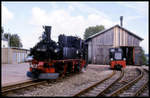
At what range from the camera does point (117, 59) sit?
23812mm

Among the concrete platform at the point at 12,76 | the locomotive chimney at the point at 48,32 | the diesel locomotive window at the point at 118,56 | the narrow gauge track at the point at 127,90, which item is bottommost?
the narrow gauge track at the point at 127,90

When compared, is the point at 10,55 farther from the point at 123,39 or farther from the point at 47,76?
the point at 47,76

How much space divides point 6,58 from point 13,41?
36.5m

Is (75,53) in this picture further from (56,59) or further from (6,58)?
(6,58)

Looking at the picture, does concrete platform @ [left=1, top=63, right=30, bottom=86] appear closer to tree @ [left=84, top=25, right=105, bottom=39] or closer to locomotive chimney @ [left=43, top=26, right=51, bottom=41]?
locomotive chimney @ [left=43, top=26, right=51, bottom=41]

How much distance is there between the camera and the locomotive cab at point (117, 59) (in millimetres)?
23252

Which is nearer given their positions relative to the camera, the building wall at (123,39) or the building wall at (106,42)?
the building wall at (123,39)

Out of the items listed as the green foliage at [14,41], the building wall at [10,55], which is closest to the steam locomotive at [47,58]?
the building wall at [10,55]

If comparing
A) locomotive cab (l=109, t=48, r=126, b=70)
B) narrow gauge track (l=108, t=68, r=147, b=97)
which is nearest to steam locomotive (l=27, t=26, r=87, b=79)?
narrow gauge track (l=108, t=68, r=147, b=97)

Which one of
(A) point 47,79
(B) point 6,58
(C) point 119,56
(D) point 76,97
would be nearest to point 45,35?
(A) point 47,79

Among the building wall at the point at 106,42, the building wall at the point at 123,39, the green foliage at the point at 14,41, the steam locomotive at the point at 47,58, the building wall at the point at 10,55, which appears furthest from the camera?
the green foliage at the point at 14,41

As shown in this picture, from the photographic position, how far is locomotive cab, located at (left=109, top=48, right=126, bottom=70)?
23252 mm

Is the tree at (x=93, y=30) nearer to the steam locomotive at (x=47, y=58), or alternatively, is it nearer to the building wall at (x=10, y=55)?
the building wall at (x=10, y=55)

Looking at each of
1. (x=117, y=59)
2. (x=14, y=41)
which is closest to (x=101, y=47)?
(x=117, y=59)
